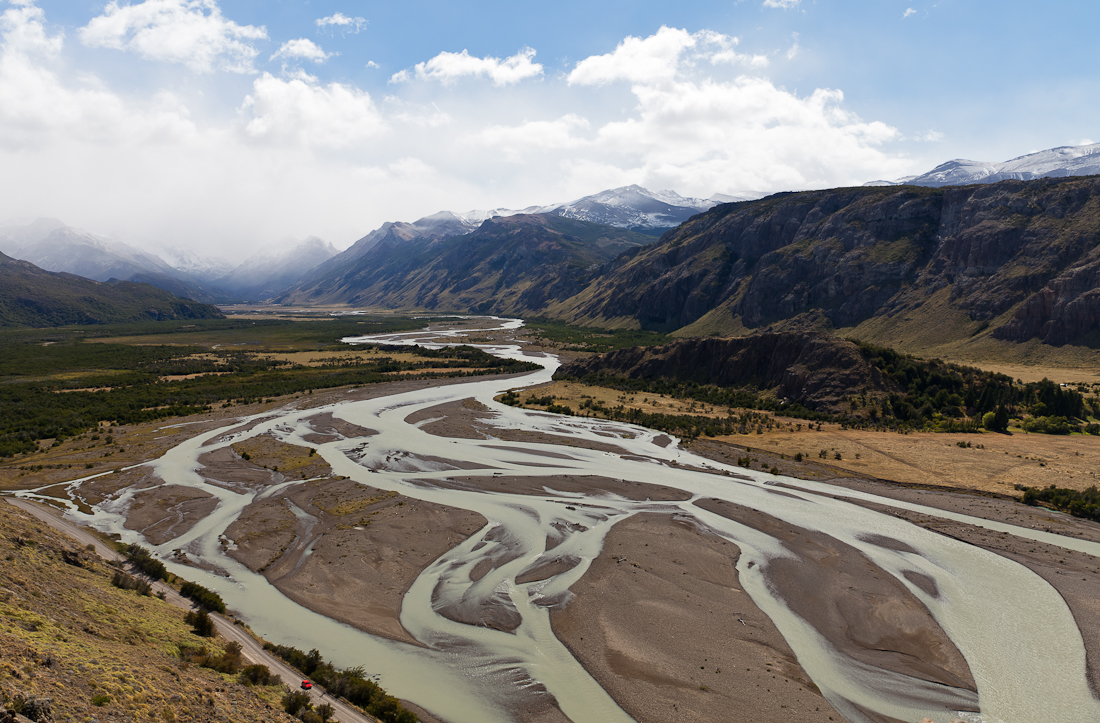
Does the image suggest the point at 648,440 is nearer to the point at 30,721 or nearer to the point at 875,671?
the point at 875,671

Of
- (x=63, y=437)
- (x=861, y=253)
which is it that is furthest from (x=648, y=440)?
(x=861, y=253)

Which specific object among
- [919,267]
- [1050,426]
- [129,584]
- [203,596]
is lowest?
[203,596]

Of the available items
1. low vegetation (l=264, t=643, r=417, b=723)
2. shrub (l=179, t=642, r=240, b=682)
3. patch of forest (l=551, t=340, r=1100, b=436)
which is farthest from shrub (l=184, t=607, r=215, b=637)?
patch of forest (l=551, t=340, r=1100, b=436)

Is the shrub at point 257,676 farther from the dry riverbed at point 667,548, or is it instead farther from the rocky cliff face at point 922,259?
the rocky cliff face at point 922,259

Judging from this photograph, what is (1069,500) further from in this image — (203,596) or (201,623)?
(203,596)

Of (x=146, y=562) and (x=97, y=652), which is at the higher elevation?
(x=97, y=652)

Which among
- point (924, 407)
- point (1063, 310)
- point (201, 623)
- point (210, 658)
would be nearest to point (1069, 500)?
point (924, 407)
